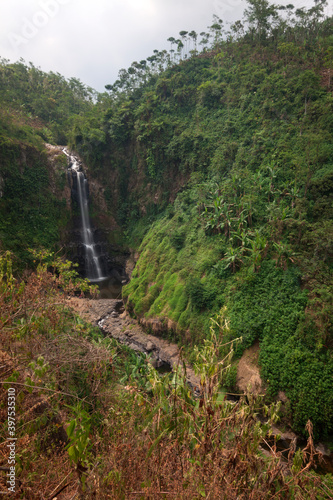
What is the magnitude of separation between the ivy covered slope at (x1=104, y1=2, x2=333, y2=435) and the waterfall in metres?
4.68

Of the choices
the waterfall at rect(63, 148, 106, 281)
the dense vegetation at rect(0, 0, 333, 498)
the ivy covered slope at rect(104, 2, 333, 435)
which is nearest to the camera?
the dense vegetation at rect(0, 0, 333, 498)

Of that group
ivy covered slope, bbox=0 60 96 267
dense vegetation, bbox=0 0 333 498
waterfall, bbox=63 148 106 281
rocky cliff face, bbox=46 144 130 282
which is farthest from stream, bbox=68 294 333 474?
ivy covered slope, bbox=0 60 96 267

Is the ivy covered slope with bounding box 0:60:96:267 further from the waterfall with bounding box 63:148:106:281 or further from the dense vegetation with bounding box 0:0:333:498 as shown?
the waterfall with bounding box 63:148:106:281

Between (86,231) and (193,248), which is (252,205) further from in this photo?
(86,231)

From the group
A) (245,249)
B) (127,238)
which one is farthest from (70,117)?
(245,249)

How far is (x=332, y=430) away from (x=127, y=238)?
23.4 metres

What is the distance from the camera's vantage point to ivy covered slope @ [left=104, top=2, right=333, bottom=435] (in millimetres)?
10852

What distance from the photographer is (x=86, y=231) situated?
29219mm

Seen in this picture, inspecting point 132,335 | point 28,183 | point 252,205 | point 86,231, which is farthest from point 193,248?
point 28,183

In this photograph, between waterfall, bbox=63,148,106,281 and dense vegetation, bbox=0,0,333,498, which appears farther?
waterfall, bbox=63,148,106,281

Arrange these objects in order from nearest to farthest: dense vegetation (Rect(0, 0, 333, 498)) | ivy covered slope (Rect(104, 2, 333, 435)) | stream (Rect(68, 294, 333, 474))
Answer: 1. dense vegetation (Rect(0, 0, 333, 498))
2. ivy covered slope (Rect(104, 2, 333, 435))
3. stream (Rect(68, 294, 333, 474))

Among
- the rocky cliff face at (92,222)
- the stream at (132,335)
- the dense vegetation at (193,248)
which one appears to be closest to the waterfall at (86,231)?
the rocky cliff face at (92,222)

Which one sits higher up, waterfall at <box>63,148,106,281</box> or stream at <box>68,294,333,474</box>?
waterfall at <box>63,148,106,281</box>

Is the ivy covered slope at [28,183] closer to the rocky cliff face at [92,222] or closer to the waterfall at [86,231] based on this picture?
the rocky cliff face at [92,222]
